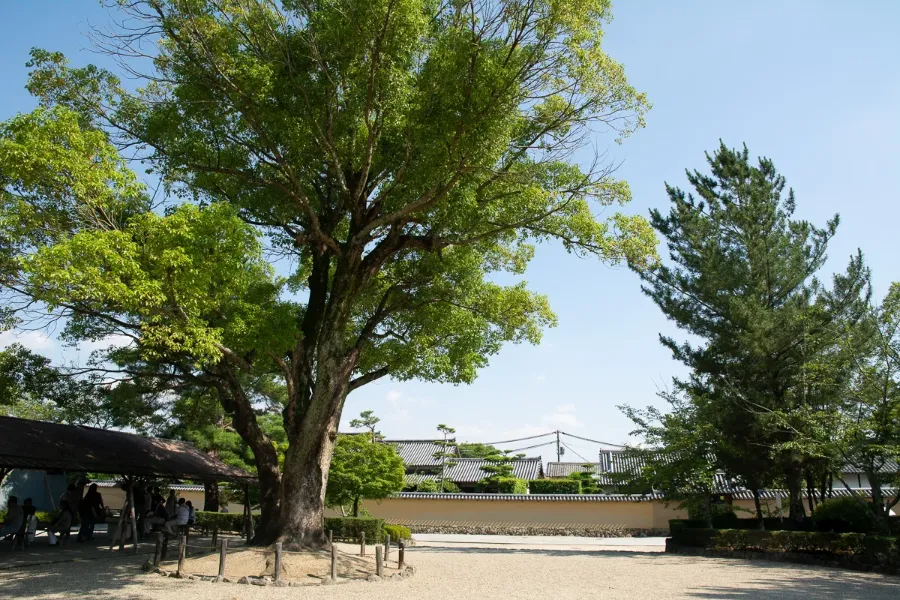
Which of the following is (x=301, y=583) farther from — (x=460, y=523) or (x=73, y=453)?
(x=460, y=523)

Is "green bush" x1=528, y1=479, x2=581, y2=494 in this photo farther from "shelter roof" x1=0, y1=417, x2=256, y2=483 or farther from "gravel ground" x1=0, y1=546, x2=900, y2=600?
"shelter roof" x1=0, y1=417, x2=256, y2=483

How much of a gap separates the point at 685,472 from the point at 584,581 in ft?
28.7

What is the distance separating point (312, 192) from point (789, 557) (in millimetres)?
14495

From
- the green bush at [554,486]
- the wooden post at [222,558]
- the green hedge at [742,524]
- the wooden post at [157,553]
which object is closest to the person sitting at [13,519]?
the wooden post at [157,553]

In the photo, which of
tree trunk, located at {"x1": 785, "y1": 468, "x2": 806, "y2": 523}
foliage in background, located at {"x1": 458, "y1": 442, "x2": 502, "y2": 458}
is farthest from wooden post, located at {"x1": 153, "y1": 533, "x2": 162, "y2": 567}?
foliage in background, located at {"x1": 458, "y1": 442, "x2": 502, "y2": 458}

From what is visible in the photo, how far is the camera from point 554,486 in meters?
30.3

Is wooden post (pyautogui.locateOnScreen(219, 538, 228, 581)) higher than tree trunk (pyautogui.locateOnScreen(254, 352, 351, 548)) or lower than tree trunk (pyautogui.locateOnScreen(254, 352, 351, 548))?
lower

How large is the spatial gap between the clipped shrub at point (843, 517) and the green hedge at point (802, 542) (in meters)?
1.17

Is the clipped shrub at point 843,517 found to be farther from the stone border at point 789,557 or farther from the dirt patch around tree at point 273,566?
the dirt patch around tree at point 273,566

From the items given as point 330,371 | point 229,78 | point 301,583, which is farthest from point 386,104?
point 301,583

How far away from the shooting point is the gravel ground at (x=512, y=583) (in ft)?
29.1

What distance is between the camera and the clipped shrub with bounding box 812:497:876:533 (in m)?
15.4

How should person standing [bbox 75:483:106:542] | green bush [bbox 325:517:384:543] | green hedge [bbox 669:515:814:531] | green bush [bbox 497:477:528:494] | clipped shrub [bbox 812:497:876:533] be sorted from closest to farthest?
1. person standing [bbox 75:483:106:542]
2. clipped shrub [bbox 812:497:876:533]
3. green hedge [bbox 669:515:814:531]
4. green bush [bbox 325:517:384:543]
5. green bush [bbox 497:477:528:494]

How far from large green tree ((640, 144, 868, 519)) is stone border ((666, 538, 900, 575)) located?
8.07 ft
